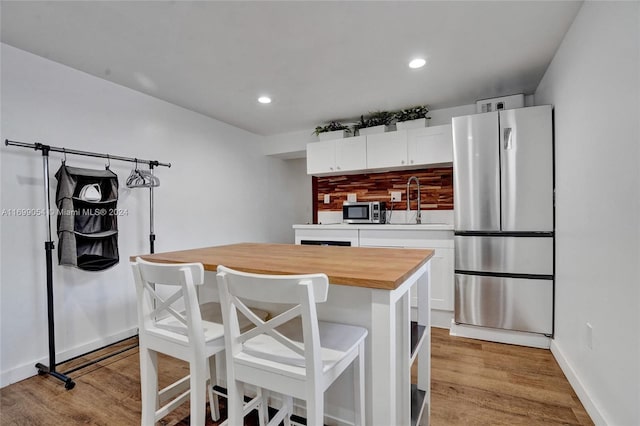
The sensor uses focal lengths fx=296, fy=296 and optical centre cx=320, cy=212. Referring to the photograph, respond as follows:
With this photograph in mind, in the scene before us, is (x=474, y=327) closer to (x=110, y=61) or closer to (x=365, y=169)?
(x=365, y=169)

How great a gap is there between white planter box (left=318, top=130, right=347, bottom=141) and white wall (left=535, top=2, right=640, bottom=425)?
2.31m

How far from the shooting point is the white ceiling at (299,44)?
70.6 inches

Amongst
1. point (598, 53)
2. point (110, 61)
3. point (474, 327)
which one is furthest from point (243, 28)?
point (474, 327)

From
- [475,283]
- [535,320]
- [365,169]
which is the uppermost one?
[365,169]

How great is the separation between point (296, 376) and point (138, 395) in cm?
157

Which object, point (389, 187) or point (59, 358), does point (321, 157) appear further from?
point (59, 358)

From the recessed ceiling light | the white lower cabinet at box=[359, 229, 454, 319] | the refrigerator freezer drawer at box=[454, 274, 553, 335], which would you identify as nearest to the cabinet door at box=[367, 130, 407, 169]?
the white lower cabinet at box=[359, 229, 454, 319]

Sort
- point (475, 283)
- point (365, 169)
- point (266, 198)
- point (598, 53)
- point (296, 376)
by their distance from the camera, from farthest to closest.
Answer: point (266, 198)
point (365, 169)
point (475, 283)
point (598, 53)
point (296, 376)

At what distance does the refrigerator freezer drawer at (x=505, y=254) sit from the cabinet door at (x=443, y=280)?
0.58 feet

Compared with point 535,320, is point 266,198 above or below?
above

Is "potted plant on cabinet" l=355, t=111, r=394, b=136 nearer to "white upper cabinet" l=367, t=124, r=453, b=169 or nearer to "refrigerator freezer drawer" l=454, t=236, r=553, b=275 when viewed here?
"white upper cabinet" l=367, t=124, r=453, b=169

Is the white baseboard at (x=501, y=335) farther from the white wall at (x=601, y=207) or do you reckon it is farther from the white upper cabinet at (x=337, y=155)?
the white upper cabinet at (x=337, y=155)

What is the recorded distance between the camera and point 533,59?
239 cm

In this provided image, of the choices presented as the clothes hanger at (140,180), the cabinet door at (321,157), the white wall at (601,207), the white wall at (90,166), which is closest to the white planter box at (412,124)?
the cabinet door at (321,157)
